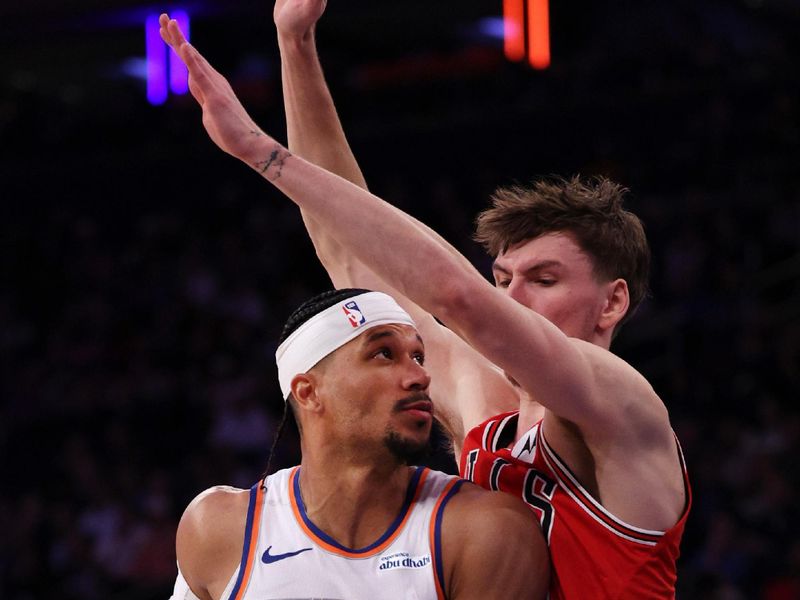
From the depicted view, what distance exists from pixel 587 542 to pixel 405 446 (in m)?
0.51

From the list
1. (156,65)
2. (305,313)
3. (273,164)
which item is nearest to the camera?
(273,164)

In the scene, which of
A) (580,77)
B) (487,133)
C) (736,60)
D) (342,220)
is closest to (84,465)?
(487,133)

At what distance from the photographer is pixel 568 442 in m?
3.07

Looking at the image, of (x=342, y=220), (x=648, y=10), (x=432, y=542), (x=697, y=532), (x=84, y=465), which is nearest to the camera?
(x=342, y=220)

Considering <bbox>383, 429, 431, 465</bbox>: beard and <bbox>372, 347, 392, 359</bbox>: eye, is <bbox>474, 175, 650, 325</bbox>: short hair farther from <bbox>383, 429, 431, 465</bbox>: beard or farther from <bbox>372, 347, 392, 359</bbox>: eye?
<bbox>383, 429, 431, 465</bbox>: beard

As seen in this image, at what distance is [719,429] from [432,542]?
5414 millimetres

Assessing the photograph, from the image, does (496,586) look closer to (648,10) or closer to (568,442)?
(568,442)

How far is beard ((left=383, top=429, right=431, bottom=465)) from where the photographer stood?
3107 millimetres

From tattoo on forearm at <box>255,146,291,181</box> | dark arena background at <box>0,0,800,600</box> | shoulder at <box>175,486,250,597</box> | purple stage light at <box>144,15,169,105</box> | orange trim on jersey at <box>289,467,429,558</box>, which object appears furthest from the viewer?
purple stage light at <box>144,15,169,105</box>

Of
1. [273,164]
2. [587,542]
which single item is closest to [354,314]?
[273,164]

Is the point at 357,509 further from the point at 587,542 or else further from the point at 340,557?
the point at 587,542

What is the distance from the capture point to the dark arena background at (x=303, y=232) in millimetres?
8430

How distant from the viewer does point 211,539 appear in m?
3.22

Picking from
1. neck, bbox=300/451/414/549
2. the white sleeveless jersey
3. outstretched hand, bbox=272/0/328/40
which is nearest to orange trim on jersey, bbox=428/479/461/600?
the white sleeveless jersey
